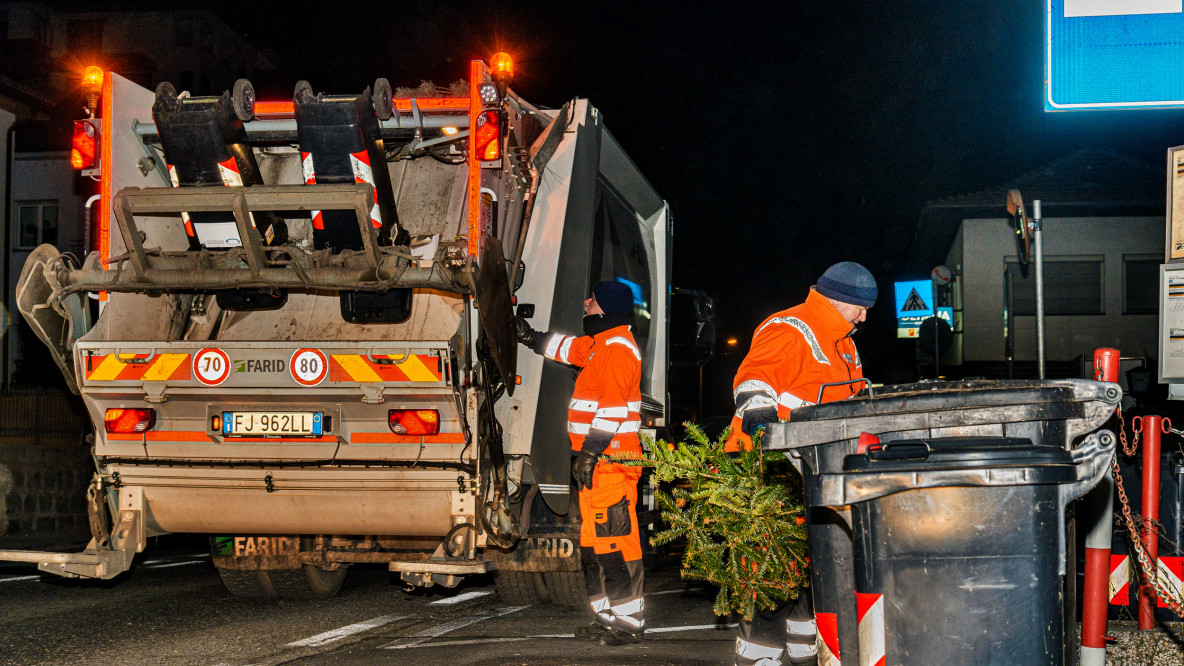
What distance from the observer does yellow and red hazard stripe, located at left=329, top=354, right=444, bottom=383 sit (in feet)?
→ 15.4

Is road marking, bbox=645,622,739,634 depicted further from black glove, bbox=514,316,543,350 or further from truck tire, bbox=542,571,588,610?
black glove, bbox=514,316,543,350

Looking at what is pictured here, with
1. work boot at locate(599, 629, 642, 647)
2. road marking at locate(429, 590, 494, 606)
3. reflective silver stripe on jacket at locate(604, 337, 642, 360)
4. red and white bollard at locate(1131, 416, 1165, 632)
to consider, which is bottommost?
road marking at locate(429, 590, 494, 606)

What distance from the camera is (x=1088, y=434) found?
280 cm

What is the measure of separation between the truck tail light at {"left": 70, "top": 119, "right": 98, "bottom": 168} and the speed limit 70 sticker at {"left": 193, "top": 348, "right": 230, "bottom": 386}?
1.17 m

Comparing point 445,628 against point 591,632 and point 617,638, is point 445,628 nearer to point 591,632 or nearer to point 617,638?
point 591,632

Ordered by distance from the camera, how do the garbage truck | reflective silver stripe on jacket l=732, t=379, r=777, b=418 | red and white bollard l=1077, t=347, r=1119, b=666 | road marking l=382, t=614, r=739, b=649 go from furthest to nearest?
road marking l=382, t=614, r=739, b=649 < the garbage truck < reflective silver stripe on jacket l=732, t=379, r=777, b=418 < red and white bollard l=1077, t=347, r=1119, b=666

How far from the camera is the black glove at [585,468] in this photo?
513cm

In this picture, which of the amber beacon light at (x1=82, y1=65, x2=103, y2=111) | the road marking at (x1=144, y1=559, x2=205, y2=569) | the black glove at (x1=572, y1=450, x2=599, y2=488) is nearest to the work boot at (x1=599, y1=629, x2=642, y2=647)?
the black glove at (x1=572, y1=450, x2=599, y2=488)

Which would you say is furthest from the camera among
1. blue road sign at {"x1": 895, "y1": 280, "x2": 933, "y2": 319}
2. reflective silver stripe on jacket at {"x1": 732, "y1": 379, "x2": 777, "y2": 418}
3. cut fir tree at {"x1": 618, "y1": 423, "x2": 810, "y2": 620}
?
blue road sign at {"x1": 895, "y1": 280, "x2": 933, "y2": 319}

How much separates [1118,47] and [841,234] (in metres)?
46.4

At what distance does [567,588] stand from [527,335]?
62.5 inches

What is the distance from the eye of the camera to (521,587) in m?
5.96

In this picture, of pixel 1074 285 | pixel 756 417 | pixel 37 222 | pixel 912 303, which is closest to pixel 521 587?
pixel 756 417

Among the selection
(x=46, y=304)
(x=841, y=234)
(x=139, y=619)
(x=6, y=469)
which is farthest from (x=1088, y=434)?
(x=841, y=234)
